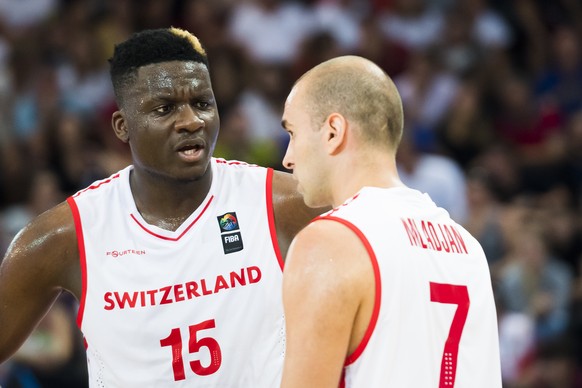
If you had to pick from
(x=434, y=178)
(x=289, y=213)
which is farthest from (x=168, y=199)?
(x=434, y=178)

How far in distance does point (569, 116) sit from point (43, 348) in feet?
18.9

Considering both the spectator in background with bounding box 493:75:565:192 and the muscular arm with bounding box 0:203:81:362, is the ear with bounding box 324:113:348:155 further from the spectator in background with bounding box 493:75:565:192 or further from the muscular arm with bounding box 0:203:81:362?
the spectator in background with bounding box 493:75:565:192

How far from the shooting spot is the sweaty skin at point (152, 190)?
4.07 meters

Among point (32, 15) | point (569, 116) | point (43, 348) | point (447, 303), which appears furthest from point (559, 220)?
point (447, 303)

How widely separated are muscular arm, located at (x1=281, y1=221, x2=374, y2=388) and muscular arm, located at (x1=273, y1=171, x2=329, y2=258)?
119 centimetres

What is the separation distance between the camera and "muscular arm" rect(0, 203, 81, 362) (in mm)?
4160

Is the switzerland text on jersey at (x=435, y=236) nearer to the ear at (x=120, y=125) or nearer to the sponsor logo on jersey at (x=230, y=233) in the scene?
the sponsor logo on jersey at (x=230, y=233)

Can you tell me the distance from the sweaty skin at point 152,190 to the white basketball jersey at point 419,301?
105 centimetres

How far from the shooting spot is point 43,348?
25.8 feet

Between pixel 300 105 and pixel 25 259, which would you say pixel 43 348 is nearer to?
pixel 25 259

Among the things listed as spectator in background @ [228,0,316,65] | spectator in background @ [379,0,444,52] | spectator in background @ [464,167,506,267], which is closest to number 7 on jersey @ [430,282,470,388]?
spectator in background @ [464,167,506,267]

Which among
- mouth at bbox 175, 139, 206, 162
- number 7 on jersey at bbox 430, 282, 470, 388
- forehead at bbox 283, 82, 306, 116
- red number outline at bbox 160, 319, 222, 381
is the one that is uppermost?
mouth at bbox 175, 139, 206, 162

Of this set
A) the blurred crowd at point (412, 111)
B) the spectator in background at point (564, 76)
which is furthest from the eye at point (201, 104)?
the spectator in background at point (564, 76)

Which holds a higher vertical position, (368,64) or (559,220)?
(559,220)
